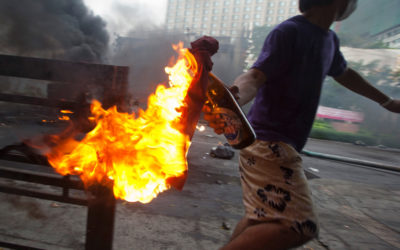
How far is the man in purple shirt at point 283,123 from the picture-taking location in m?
1.18

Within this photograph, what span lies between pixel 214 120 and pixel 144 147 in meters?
0.44

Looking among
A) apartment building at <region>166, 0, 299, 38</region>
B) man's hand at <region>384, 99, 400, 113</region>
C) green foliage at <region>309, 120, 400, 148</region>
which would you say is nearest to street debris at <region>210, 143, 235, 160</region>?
man's hand at <region>384, 99, 400, 113</region>

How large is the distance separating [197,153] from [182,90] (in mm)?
5295

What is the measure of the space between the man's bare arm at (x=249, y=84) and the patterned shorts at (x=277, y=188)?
0.28 meters

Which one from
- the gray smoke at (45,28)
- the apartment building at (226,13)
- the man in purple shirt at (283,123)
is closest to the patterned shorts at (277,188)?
the man in purple shirt at (283,123)

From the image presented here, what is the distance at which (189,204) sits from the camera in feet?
10.5

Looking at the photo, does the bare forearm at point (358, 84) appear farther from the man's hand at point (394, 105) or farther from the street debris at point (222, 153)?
the street debris at point (222, 153)

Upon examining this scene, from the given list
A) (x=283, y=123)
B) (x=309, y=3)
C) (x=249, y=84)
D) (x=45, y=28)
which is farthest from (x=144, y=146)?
(x=45, y=28)

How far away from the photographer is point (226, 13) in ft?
252

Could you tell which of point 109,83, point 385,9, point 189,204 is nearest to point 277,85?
point 109,83

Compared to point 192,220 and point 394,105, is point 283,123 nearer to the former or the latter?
point 394,105

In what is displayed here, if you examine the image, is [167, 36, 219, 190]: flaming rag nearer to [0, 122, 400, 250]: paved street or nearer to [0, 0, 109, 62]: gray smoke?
[0, 122, 400, 250]: paved street

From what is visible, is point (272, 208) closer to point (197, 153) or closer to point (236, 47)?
point (197, 153)

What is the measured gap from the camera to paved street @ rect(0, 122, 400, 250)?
2172 mm
